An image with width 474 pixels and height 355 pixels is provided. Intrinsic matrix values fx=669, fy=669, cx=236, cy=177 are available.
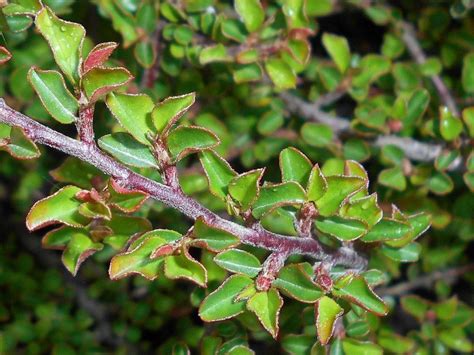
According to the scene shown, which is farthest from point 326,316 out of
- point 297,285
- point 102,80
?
point 102,80

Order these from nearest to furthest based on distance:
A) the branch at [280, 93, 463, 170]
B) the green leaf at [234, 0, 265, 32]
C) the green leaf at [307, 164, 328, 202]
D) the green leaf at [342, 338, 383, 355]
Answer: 1. the green leaf at [307, 164, 328, 202]
2. the green leaf at [342, 338, 383, 355]
3. the green leaf at [234, 0, 265, 32]
4. the branch at [280, 93, 463, 170]

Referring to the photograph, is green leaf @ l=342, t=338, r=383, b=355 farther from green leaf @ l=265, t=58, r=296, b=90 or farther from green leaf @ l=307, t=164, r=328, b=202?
green leaf @ l=265, t=58, r=296, b=90

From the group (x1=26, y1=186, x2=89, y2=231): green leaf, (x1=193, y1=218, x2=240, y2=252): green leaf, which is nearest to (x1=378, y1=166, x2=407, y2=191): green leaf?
(x1=193, y1=218, x2=240, y2=252): green leaf

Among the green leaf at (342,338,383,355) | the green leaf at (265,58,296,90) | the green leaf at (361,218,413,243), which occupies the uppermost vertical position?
the green leaf at (265,58,296,90)

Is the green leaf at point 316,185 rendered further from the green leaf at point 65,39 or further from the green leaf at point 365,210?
the green leaf at point 65,39

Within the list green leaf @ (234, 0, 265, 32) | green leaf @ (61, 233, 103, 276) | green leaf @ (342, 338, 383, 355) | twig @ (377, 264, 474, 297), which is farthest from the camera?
twig @ (377, 264, 474, 297)

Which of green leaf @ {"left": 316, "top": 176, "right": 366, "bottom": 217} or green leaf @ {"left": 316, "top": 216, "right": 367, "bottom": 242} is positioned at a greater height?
green leaf @ {"left": 316, "top": 176, "right": 366, "bottom": 217}
